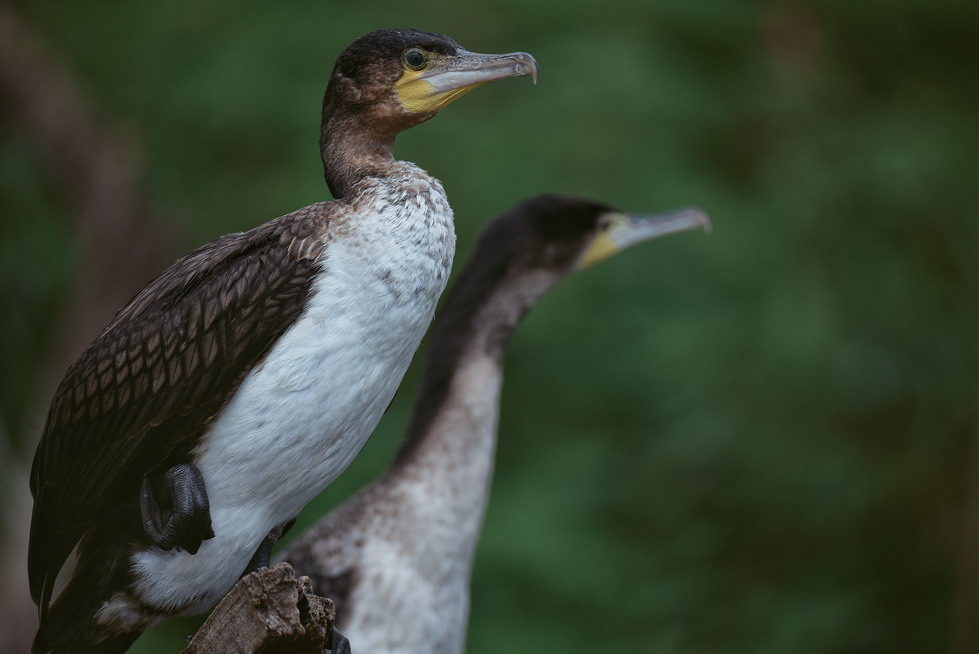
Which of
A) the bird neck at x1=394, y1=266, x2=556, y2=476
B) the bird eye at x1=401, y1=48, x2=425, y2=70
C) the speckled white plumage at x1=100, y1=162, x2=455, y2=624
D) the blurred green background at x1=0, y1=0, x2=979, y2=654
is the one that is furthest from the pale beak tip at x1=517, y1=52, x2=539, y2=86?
the blurred green background at x1=0, y1=0, x2=979, y2=654

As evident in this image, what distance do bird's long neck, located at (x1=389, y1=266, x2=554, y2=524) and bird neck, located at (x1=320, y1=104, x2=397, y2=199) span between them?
5.12 ft

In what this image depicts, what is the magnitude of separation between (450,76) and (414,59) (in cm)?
7

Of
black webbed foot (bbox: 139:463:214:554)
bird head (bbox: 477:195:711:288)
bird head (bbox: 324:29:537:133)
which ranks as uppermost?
bird head (bbox: 477:195:711:288)

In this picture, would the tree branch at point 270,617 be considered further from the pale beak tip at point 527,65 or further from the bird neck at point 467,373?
the bird neck at point 467,373

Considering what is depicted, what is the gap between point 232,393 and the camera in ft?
7.05

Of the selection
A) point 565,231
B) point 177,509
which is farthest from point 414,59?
point 565,231

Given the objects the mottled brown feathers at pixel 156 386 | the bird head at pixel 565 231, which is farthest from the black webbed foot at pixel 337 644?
the bird head at pixel 565 231

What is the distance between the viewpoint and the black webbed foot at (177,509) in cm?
208

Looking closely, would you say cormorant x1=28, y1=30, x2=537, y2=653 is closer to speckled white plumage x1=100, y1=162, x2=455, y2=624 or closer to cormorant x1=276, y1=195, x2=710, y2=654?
speckled white plumage x1=100, y1=162, x2=455, y2=624

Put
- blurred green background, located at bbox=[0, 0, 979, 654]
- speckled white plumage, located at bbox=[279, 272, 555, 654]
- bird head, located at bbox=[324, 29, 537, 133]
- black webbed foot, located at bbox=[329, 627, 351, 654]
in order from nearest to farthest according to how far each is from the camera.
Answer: bird head, located at bbox=[324, 29, 537, 133]
black webbed foot, located at bbox=[329, 627, 351, 654]
speckled white plumage, located at bbox=[279, 272, 555, 654]
blurred green background, located at bbox=[0, 0, 979, 654]

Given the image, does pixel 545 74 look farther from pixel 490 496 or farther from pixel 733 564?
pixel 733 564

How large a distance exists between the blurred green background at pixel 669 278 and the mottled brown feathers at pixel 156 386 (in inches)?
104

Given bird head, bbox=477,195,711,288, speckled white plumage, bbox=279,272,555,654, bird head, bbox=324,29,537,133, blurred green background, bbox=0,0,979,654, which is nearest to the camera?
bird head, bbox=324,29,537,133

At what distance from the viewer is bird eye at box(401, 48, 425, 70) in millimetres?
2266
